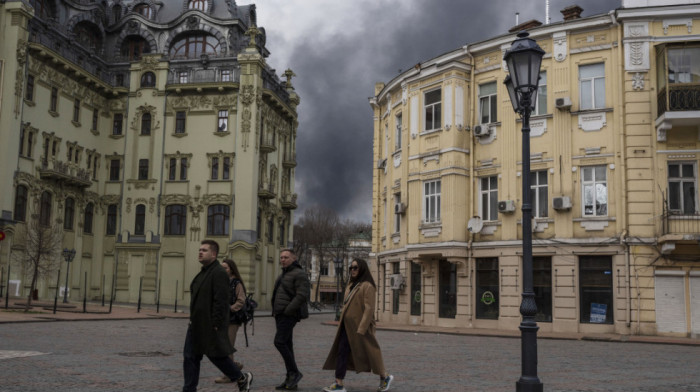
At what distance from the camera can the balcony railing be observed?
79.5 ft

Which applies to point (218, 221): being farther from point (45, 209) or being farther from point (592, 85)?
point (592, 85)

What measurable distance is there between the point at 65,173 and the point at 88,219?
16.0 ft

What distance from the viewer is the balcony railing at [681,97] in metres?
24.2

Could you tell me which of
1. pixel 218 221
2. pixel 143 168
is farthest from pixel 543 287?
pixel 143 168

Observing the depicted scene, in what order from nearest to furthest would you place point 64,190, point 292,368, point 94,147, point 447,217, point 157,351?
point 292,368 < point 157,351 < point 447,217 < point 64,190 < point 94,147

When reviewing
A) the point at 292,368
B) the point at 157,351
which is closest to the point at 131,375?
the point at 292,368

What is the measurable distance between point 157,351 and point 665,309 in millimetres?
17440

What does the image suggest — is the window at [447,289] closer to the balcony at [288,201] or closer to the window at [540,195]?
the window at [540,195]

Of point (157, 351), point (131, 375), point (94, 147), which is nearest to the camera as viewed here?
point (131, 375)

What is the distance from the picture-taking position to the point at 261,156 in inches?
1998

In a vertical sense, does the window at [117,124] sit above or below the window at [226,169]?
above

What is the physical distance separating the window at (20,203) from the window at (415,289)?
954 inches

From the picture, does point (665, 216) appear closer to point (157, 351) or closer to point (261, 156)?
point (157, 351)

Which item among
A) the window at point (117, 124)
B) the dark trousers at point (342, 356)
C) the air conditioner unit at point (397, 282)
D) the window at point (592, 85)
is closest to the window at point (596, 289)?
the window at point (592, 85)
